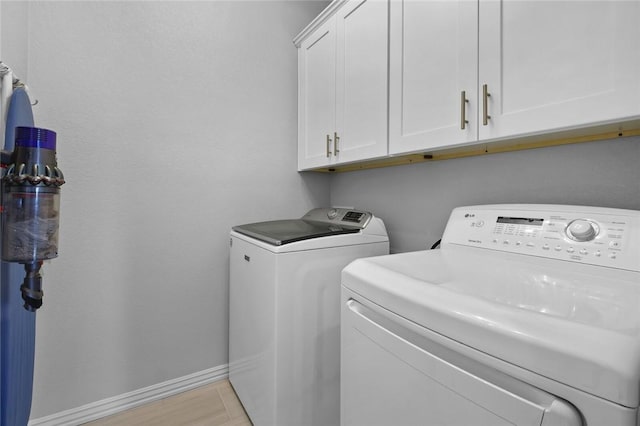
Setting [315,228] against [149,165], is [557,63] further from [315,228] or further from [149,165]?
[149,165]

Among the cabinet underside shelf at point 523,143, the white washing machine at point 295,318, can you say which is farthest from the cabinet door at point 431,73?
the white washing machine at point 295,318

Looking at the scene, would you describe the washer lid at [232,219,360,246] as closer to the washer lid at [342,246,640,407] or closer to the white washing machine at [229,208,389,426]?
the white washing machine at [229,208,389,426]

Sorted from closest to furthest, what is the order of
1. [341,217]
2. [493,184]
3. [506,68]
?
[506,68] → [493,184] → [341,217]

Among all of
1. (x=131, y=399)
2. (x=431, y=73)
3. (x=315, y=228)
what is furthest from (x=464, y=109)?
(x=131, y=399)

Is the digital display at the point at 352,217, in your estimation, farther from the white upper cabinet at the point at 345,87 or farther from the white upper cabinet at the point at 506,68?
the white upper cabinet at the point at 506,68

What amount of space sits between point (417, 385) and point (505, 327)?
257 millimetres

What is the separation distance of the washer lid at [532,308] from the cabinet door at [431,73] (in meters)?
0.50

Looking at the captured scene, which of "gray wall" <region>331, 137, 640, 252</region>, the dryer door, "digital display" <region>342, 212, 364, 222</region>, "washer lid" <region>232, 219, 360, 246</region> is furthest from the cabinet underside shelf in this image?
the dryer door

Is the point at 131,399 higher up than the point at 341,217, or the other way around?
the point at 341,217

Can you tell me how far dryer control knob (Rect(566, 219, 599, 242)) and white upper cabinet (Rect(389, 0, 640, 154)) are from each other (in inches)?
11.1

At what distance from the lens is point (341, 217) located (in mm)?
1686

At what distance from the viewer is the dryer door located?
0.47 metres

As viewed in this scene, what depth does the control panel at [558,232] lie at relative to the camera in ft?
2.47

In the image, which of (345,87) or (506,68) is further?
(345,87)
